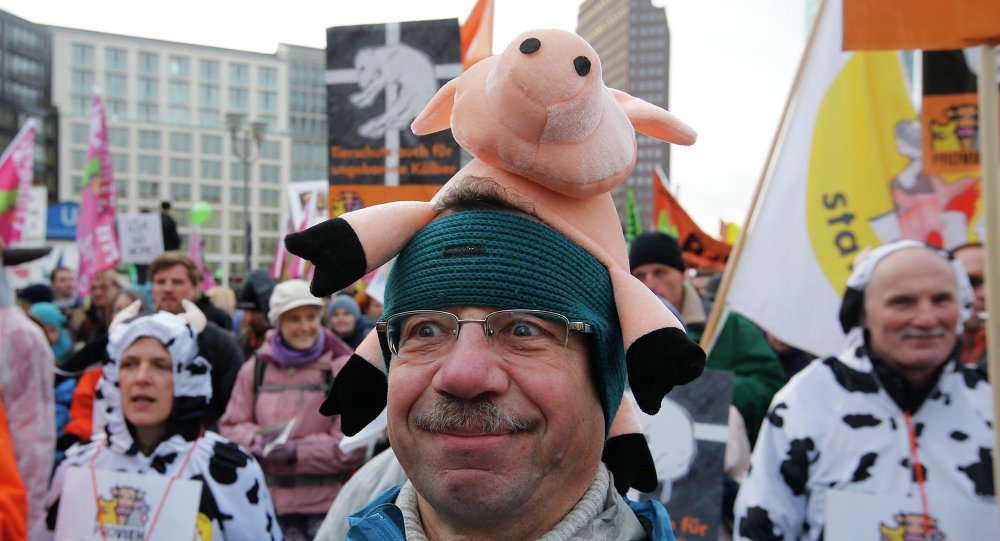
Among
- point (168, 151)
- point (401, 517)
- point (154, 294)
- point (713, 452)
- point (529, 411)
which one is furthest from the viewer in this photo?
point (168, 151)

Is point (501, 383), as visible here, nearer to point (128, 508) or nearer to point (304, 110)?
point (128, 508)

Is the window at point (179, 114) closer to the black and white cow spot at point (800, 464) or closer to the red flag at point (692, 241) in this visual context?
the red flag at point (692, 241)

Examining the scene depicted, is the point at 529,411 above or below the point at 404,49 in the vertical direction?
below

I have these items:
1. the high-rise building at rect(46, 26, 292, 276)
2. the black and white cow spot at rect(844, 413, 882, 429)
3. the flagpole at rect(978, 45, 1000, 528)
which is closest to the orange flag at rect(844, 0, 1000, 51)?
the flagpole at rect(978, 45, 1000, 528)

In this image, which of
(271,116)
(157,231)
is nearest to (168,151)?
(271,116)

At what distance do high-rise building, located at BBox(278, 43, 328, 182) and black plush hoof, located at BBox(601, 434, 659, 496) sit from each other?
8499cm

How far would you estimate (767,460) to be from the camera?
112 inches

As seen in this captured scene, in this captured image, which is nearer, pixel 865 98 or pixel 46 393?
pixel 46 393

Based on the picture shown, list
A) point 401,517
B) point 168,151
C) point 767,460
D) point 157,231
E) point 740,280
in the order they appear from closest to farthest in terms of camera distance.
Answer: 1. point 401,517
2. point 767,460
3. point 740,280
4. point 157,231
5. point 168,151

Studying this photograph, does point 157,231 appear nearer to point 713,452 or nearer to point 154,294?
point 154,294

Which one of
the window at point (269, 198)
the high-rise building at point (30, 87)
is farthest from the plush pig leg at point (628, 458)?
the window at point (269, 198)

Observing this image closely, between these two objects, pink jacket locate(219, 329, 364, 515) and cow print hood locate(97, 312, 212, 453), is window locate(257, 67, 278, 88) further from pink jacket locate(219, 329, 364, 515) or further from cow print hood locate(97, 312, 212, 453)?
cow print hood locate(97, 312, 212, 453)

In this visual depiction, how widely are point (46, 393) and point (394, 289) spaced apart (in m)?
2.65

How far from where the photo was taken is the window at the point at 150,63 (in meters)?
81.8
